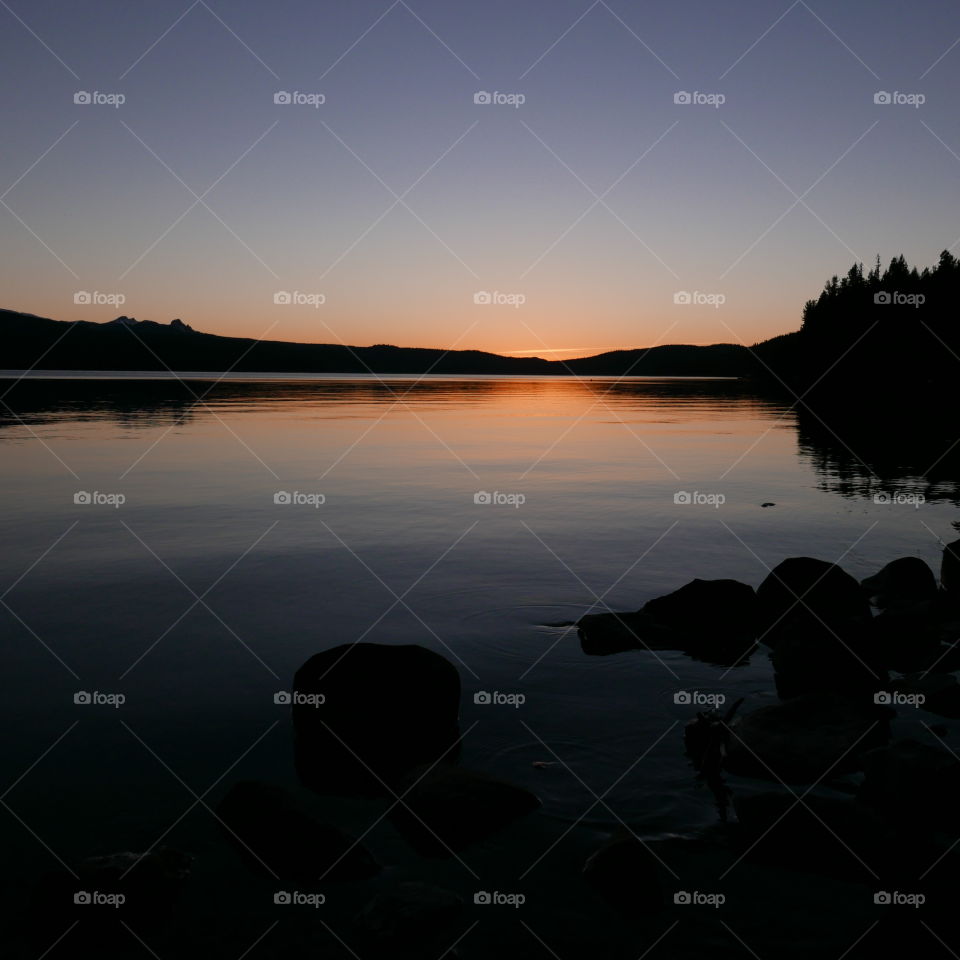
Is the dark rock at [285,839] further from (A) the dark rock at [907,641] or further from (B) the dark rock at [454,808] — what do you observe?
(A) the dark rock at [907,641]

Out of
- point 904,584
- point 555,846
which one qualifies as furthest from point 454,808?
point 904,584

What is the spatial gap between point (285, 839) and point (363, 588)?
29.0ft

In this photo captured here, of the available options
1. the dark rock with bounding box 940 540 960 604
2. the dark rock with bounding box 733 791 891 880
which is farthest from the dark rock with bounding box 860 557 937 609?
the dark rock with bounding box 733 791 891 880

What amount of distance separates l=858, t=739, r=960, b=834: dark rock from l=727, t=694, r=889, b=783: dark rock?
816mm

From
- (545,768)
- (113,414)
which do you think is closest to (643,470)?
(545,768)

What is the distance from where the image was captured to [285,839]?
7.36 metres

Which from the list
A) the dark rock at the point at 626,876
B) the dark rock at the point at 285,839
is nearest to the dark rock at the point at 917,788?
the dark rock at the point at 626,876

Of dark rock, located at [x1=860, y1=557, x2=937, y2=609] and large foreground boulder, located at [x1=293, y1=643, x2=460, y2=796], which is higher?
dark rock, located at [x1=860, y1=557, x2=937, y2=609]

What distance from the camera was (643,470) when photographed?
3309 cm

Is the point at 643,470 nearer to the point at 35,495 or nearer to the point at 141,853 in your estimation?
the point at 35,495

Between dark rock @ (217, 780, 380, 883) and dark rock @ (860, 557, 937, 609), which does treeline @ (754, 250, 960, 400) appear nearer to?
dark rock @ (860, 557, 937, 609)

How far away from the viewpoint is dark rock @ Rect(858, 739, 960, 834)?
25.2 feet

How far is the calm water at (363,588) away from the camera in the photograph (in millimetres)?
8820

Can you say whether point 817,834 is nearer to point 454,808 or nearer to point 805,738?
point 805,738
